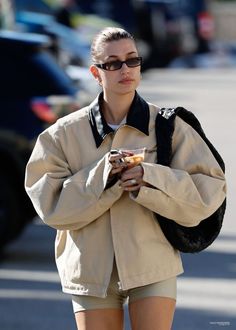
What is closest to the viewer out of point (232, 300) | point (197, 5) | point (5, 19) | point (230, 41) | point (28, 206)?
point (232, 300)

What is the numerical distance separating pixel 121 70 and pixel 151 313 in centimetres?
96

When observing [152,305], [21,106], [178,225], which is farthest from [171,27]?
[152,305]

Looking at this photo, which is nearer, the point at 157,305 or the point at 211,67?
the point at 157,305

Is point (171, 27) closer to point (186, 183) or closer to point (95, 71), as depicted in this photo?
point (95, 71)

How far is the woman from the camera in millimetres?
4922

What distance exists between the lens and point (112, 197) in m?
4.92

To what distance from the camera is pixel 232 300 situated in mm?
8695

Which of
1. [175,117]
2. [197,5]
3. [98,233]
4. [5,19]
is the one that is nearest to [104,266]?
[98,233]

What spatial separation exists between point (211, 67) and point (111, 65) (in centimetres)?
3332

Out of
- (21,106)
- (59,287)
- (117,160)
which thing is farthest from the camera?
(21,106)

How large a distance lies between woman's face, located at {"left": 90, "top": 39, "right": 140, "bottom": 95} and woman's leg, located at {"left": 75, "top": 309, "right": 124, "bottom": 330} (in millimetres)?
871

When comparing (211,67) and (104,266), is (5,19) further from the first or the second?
(104,266)

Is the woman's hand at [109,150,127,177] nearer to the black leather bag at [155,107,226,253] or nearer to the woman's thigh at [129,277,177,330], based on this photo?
the black leather bag at [155,107,226,253]

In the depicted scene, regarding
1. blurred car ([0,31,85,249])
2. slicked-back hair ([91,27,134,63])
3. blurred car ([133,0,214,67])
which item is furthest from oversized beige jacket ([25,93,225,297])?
blurred car ([133,0,214,67])
